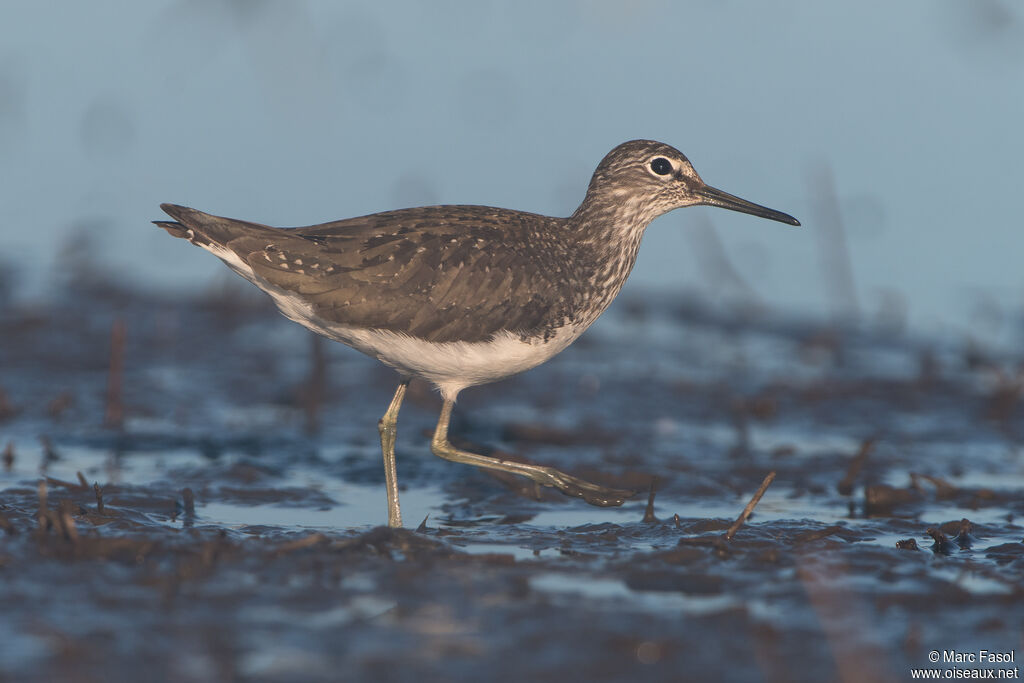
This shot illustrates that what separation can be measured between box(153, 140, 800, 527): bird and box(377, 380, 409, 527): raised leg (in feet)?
0.04

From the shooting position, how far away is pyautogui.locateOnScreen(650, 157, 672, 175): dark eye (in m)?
8.52

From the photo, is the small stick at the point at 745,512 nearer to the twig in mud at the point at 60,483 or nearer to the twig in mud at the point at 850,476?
the twig in mud at the point at 850,476

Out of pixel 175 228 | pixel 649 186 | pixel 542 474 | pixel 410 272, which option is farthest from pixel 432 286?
pixel 649 186

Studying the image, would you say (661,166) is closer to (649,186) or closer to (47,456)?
(649,186)

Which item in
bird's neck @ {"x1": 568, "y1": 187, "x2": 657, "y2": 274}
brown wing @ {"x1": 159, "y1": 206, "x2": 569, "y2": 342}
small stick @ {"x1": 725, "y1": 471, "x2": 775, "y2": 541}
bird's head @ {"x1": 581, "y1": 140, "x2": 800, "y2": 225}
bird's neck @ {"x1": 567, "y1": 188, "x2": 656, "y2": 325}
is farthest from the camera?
bird's head @ {"x1": 581, "y1": 140, "x2": 800, "y2": 225}

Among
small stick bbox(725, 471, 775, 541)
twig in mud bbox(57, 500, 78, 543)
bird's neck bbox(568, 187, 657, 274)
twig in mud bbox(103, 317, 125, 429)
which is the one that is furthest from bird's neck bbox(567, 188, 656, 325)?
twig in mud bbox(103, 317, 125, 429)

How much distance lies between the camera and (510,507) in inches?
320

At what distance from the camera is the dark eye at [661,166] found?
8.52 m

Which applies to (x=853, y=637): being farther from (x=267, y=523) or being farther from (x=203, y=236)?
(x=203, y=236)

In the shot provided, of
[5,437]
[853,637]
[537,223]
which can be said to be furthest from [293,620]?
[5,437]

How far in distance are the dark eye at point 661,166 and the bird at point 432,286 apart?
1066mm

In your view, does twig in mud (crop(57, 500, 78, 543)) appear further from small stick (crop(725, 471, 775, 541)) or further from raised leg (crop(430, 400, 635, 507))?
small stick (crop(725, 471, 775, 541))

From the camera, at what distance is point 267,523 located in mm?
7402

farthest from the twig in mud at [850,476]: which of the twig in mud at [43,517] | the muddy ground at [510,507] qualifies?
the twig in mud at [43,517]
